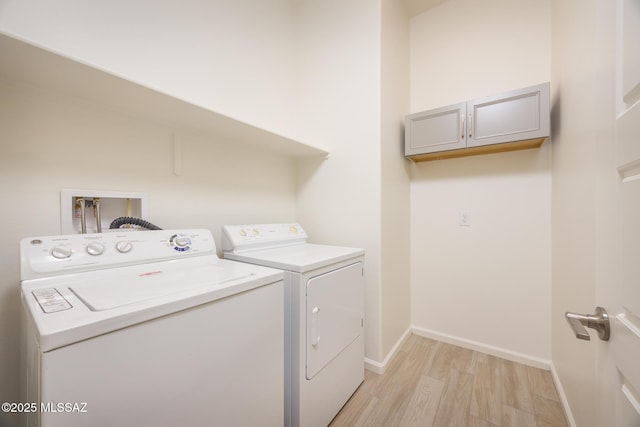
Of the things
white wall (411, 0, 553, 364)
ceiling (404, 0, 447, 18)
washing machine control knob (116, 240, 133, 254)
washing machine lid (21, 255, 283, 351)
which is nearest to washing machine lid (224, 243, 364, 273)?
washing machine lid (21, 255, 283, 351)

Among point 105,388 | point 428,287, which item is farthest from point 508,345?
point 105,388

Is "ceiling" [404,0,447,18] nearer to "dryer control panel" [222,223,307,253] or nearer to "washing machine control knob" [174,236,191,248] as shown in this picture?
"dryer control panel" [222,223,307,253]

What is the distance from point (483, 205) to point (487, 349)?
1.17m

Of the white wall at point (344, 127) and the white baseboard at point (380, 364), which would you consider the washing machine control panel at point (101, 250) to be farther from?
the white baseboard at point (380, 364)

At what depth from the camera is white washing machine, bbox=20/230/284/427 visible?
0.53 m

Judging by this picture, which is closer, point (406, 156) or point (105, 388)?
point (105, 388)

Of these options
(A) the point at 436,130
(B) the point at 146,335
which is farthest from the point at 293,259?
(A) the point at 436,130

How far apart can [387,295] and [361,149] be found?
3.72ft

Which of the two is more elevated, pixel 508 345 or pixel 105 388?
pixel 105 388

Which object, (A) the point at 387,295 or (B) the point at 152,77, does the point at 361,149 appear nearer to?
(A) the point at 387,295

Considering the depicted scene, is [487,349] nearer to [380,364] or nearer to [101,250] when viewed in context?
[380,364]

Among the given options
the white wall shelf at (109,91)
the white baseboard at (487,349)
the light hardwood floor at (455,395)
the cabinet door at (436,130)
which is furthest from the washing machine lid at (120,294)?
the white baseboard at (487,349)

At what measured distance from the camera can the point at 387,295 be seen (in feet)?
6.00

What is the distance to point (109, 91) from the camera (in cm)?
99
